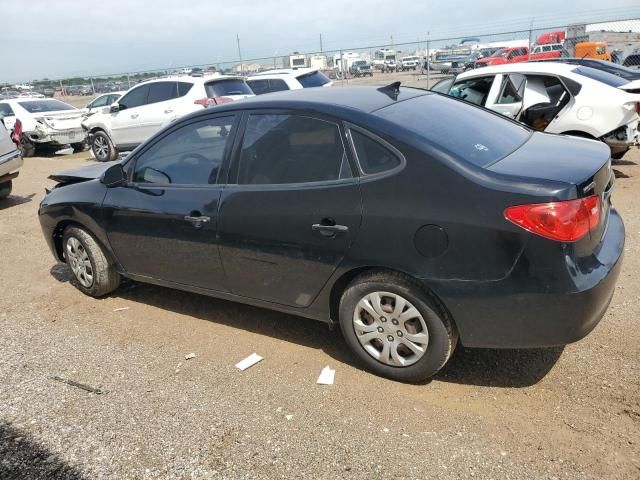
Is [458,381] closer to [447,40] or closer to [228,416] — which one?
[228,416]

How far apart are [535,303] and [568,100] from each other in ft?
18.8

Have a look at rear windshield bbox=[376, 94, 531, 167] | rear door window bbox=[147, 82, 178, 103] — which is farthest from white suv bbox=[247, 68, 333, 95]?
rear windshield bbox=[376, 94, 531, 167]

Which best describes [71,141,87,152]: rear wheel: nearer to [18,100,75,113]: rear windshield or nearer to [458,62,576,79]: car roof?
[18,100,75,113]: rear windshield

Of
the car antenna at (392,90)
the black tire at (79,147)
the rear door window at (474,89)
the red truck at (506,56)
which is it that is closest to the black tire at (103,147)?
the black tire at (79,147)

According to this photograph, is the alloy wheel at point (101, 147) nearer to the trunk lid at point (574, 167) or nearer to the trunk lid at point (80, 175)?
the trunk lid at point (80, 175)

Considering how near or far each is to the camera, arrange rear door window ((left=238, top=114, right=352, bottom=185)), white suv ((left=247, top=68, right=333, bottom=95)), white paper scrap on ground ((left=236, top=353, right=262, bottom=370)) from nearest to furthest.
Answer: rear door window ((left=238, top=114, right=352, bottom=185)), white paper scrap on ground ((left=236, top=353, right=262, bottom=370)), white suv ((left=247, top=68, right=333, bottom=95))

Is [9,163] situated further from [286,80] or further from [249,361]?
[249,361]

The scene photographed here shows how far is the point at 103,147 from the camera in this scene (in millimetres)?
12484

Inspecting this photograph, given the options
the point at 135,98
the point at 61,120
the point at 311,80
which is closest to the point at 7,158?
the point at 135,98

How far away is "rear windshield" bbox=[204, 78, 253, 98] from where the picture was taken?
1125 centimetres

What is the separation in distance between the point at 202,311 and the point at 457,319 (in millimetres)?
2356

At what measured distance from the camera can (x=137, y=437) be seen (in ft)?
9.37

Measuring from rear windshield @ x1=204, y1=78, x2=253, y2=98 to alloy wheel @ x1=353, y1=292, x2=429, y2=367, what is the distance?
30.2 feet

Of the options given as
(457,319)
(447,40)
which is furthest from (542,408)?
(447,40)
